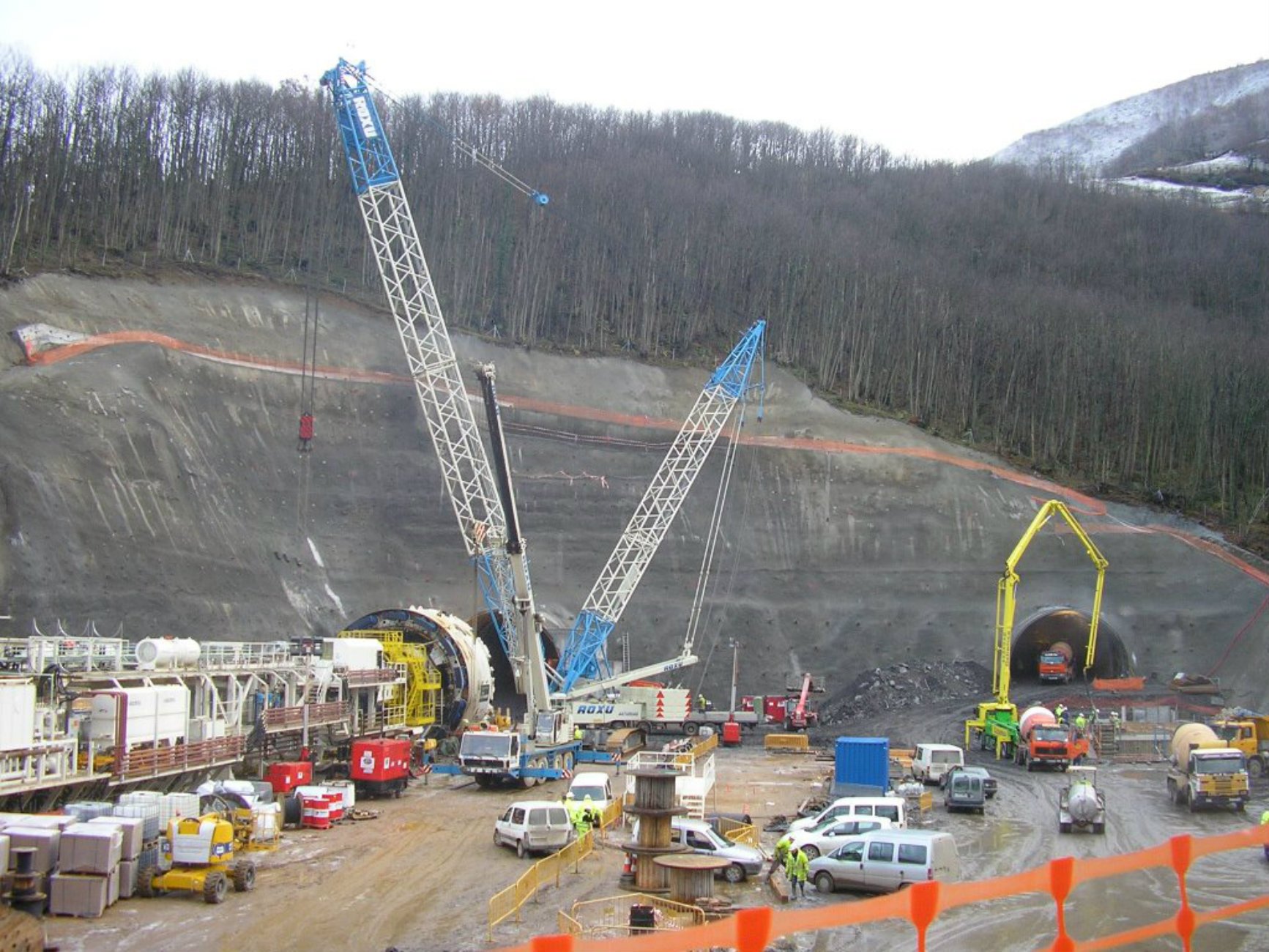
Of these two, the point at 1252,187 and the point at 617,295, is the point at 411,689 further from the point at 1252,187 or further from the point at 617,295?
the point at 1252,187

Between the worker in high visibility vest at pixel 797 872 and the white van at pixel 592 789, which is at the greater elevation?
the worker in high visibility vest at pixel 797 872

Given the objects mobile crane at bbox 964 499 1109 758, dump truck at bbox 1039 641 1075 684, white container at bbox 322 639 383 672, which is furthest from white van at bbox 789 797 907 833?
dump truck at bbox 1039 641 1075 684

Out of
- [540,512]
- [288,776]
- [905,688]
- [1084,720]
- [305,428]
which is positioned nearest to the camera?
[288,776]

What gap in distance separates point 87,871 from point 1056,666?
49166mm

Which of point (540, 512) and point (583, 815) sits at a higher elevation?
point (540, 512)

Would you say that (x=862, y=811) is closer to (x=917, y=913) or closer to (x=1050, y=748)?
(x=1050, y=748)

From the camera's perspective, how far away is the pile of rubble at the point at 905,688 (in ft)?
180

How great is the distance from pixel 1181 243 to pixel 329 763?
368ft

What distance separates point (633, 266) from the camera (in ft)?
274

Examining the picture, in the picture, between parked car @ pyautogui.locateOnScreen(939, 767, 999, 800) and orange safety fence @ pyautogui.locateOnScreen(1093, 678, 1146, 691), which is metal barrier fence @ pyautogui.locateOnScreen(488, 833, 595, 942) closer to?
parked car @ pyautogui.locateOnScreen(939, 767, 999, 800)

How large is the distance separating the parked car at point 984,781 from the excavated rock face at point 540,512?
1932 cm

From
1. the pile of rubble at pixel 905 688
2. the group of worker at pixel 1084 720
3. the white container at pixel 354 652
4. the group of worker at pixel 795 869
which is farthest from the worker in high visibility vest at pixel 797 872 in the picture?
the pile of rubble at pixel 905 688

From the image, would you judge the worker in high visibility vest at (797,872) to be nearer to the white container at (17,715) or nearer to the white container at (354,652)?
the white container at (17,715)

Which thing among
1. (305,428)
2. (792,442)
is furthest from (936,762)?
(792,442)
